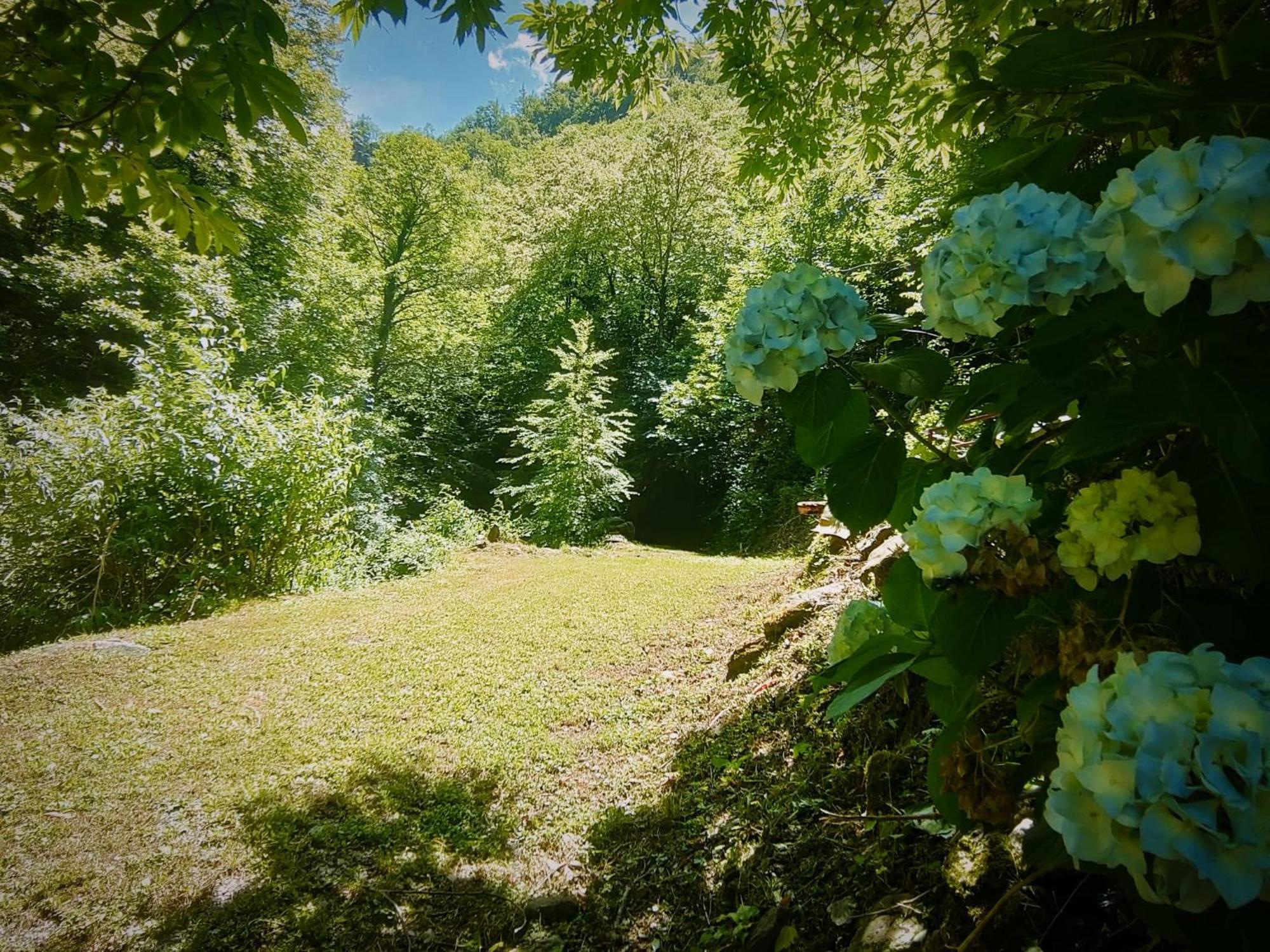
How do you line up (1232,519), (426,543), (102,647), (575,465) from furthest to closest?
1. (575,465)
2. (426,543)
3. (102,647)
4. (1232,519)

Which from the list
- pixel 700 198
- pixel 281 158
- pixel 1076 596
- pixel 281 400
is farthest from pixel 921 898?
pixel 700 198

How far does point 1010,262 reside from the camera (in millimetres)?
598

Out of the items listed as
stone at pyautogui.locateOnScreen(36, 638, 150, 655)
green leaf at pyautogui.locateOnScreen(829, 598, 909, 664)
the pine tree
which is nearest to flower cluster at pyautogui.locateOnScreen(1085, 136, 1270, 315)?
green leaf at pyautogui.locateOnScreen(829, 598, 909, 664)

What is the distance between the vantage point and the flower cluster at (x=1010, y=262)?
1.89ft

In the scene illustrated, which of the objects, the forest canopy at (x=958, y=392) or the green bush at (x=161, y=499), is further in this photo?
the green bush at (x=161, y=499)

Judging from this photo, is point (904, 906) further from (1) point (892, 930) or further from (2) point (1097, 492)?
(2) point (1097, 492)

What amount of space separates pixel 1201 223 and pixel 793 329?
39 cm

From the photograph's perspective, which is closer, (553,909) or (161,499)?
(553,909)

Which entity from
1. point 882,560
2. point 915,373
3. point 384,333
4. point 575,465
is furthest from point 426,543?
point 915,373

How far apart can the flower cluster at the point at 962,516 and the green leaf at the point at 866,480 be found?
101mm

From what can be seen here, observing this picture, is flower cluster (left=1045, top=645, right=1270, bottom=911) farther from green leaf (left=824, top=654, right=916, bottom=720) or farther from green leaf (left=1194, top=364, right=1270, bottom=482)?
green leaf (left=824, top=654, right=916, bottom=720)

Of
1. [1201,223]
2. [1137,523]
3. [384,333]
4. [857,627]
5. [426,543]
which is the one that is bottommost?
[426,543]

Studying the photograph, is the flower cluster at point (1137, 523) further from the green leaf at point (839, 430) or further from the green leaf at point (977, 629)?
the green leaf at point (839, 430)

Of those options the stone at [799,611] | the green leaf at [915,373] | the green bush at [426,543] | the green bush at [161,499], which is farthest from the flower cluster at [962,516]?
the green bush at [426,543]
